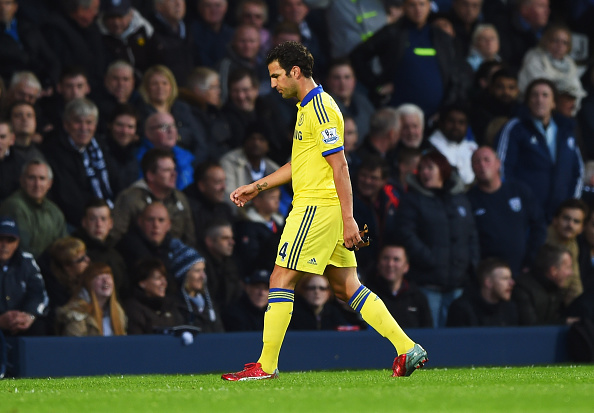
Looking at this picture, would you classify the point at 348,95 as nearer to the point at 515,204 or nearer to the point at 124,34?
the point at 515,204

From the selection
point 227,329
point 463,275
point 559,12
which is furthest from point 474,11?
point 227,329

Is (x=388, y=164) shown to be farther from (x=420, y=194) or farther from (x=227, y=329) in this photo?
(x=227, y=329)

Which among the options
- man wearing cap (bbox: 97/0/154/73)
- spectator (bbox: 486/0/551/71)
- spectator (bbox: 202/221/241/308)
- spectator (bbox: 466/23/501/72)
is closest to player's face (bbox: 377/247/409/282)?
spectator (bbox: 202/221/241/308)

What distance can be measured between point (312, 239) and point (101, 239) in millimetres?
3853

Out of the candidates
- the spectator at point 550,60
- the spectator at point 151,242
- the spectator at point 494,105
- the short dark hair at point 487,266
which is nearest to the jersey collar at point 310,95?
the spectator at point 151,242

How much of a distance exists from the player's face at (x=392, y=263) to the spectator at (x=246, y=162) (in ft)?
5.06

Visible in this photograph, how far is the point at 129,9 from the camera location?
12.2 meters

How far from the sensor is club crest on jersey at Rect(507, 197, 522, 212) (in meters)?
12.4

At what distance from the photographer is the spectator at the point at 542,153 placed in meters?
13.3

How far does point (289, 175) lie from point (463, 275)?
4.77 metres

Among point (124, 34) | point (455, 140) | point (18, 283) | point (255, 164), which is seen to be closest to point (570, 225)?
point (455, 140)

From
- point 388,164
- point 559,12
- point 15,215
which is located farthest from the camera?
point 559,12

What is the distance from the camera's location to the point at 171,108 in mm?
11938

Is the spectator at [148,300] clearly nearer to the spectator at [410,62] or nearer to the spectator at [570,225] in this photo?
the spectator at [410,62]
